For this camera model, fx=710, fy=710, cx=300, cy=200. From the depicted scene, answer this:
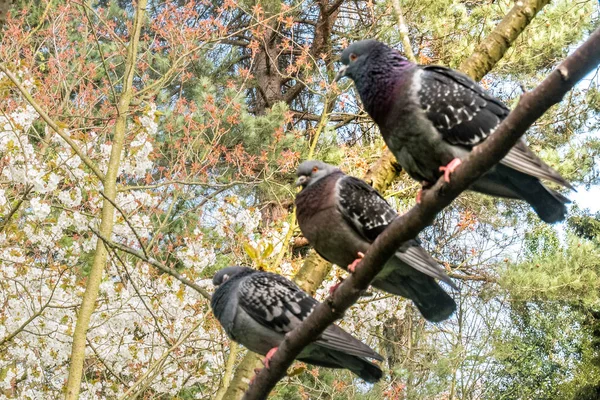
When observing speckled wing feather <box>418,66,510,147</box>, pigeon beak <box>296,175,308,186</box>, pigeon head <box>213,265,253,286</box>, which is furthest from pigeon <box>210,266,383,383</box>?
speckled wing feather <box>418,66,510,147</box>

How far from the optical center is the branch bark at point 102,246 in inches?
162

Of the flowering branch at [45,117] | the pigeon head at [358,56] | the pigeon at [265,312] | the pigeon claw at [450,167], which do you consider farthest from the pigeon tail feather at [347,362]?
the flowering branch at [45,117]

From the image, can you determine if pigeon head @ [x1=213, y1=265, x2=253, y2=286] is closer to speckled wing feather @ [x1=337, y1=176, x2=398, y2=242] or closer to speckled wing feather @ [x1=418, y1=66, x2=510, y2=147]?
speckled wing feather @ [x1=337, y1=176, x2=398, y2=242]

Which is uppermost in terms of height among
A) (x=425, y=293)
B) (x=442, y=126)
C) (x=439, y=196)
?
(x=442, y=126)

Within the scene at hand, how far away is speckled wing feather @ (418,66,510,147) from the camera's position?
2.19 metres

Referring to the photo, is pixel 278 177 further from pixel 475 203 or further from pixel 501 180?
pixel 501 180

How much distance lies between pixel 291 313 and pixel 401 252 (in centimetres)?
64

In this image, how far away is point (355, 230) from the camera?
271cm

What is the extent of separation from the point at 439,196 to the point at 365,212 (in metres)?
1.03

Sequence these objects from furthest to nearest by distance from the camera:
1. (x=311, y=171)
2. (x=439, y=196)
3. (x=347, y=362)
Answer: (x=311, y=171) < (x=347, y=362) < (x=439, y=196)

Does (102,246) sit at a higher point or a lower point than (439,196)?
higher

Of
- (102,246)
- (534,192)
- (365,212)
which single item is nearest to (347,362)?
(365,212)

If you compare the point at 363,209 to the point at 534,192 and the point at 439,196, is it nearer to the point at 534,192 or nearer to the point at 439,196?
the point at 534,192

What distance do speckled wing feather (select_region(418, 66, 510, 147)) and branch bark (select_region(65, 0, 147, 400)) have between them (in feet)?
7.89
